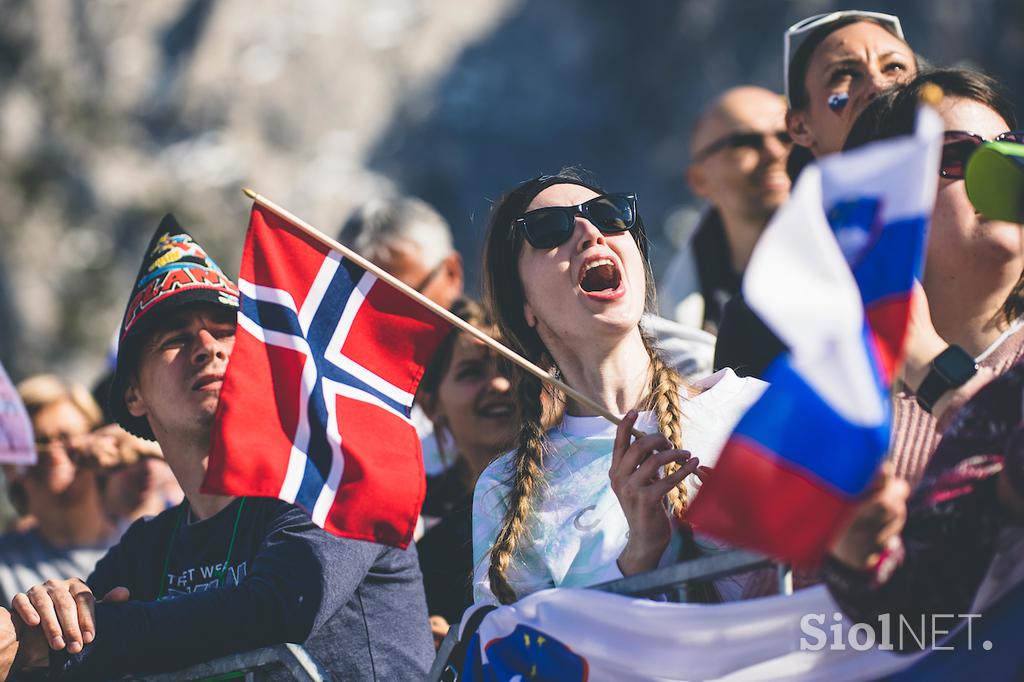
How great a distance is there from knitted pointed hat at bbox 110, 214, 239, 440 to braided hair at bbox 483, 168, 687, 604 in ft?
2.66

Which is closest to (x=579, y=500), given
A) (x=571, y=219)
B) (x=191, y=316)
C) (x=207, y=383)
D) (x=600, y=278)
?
(x=600, y=278)

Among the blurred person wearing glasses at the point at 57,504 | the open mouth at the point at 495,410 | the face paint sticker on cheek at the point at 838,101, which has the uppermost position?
the face paint sticker on cheek at the point at 838,101

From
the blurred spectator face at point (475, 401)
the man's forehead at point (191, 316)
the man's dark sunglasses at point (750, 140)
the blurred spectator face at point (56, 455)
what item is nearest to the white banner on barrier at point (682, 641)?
the man's forehead at point (191, 316)

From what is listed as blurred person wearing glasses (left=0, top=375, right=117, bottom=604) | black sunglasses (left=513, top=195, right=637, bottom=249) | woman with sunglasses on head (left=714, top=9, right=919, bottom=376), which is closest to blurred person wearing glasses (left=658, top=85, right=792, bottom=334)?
woman with sunglasses on head (left=714, top=9, right=919, bottom=376)

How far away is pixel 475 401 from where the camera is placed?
176 inches

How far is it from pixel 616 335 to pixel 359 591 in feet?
3.07

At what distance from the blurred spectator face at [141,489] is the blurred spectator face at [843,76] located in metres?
2.82

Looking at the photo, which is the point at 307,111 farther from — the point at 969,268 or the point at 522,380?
the point at 969,268

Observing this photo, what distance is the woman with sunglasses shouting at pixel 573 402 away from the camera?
2.82 m

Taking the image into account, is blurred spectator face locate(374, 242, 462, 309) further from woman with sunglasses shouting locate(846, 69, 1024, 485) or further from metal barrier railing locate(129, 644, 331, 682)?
woman with sunglasses shouting locate(846, 69, 1024, 485)

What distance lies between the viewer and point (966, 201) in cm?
271

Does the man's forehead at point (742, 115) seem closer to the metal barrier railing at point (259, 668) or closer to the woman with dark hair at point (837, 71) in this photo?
the woman with dark hair at point (837, 71)

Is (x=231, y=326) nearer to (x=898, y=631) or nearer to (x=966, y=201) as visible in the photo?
(x=966, y=201)

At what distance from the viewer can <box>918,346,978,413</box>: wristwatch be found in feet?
7.48
